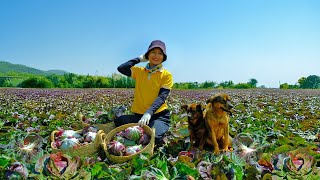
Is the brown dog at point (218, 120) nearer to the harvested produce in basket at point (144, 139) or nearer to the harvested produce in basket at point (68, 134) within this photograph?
the harvested produce in basket at point (144, 139)

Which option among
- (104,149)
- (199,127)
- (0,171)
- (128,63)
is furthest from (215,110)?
(0,171)

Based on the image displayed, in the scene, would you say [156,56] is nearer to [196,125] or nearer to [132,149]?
[196,125]

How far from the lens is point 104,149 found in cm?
376

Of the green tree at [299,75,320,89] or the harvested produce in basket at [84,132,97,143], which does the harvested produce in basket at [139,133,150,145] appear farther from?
the green tree at [299,75,320,89]

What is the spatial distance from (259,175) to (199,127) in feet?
4.00

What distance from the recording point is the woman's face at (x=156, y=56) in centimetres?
448

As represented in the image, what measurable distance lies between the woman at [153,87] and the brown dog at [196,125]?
50 centimetres

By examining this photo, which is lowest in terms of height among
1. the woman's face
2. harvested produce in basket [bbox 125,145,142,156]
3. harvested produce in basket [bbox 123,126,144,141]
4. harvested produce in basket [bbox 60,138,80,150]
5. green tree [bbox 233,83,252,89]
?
harvested produce in basket [bbox 125,145,142,156]

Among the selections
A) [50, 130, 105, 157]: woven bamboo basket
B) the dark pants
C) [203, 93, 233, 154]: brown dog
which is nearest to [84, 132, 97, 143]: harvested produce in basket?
[50, 130, 105, 157]: woven bamboo basket

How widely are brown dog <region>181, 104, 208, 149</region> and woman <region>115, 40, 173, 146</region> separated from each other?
50 centimetres

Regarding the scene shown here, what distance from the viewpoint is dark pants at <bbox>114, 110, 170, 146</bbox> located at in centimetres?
443

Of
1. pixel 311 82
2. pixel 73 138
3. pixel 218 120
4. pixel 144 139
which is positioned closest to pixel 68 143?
pixel 73 138

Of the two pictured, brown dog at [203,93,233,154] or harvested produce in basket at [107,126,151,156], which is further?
harvested produce in basket at [107,126,151,156]

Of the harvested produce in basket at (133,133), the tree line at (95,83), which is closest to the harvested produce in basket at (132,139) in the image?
the harvested produce in basket at (133,133)
